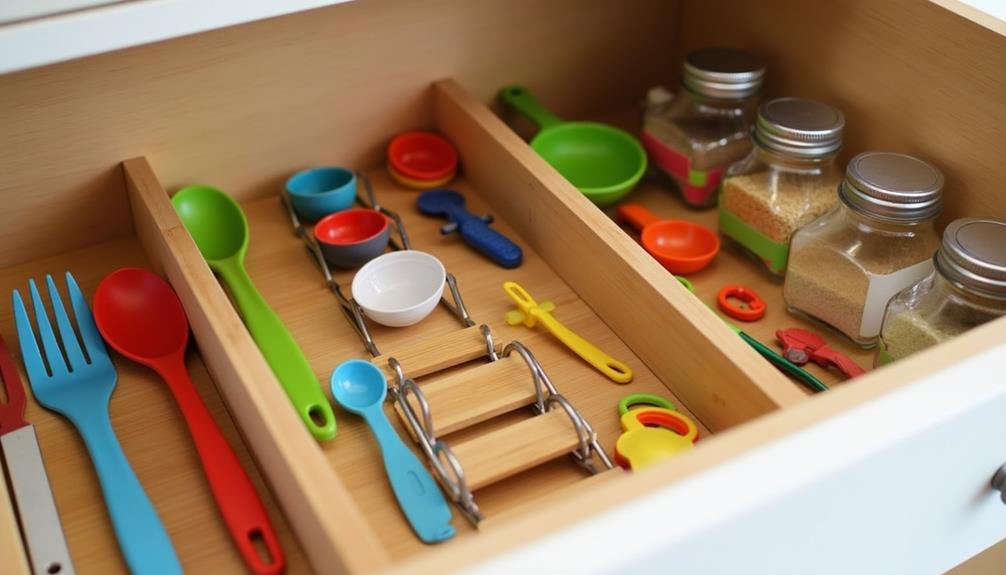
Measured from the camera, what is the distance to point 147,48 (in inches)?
35.6

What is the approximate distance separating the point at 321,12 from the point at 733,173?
41cm

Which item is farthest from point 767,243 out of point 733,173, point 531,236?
point 531,236

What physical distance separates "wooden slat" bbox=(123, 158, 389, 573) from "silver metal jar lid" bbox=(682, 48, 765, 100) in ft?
1.61

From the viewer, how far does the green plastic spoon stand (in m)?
0.77

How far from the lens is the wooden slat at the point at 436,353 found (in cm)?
81

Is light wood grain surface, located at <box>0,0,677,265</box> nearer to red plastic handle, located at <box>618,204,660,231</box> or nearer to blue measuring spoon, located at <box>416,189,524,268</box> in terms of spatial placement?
blue measuring spoon, located at <box>416,189,524,268</box>

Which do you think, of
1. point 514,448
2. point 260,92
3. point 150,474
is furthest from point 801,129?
point 150,474

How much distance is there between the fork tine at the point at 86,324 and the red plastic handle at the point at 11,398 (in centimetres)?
6

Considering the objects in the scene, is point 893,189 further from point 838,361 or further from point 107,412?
point 107,412

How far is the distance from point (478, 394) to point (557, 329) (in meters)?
0.11

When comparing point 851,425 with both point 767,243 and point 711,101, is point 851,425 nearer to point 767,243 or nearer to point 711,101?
point 767,243

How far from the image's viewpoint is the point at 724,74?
0.98 m

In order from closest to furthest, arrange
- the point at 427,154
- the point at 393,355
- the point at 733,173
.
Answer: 1. the point at 393,355
2. the point at 733,173
3. the point at 427,154

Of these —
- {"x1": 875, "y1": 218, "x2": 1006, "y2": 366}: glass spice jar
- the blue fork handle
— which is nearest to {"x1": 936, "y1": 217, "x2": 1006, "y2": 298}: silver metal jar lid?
{"x1": 875, "y1": 218, "x2": 1006, "y2": 366}: glass spice jar
